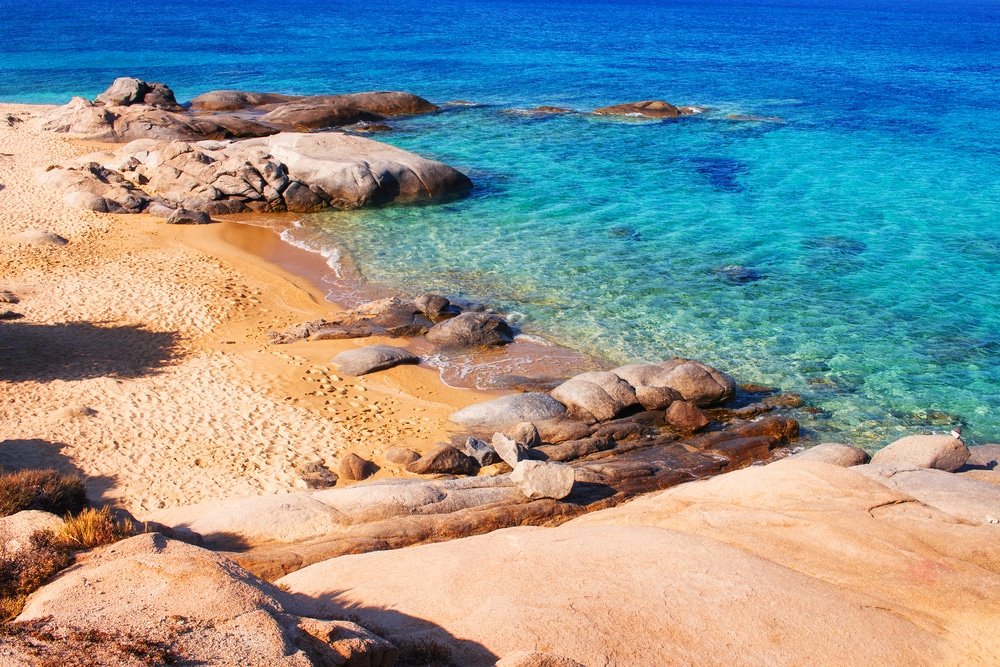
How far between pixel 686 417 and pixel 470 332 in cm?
540

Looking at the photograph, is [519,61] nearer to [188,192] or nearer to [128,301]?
[188,192]

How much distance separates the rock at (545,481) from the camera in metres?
11.6

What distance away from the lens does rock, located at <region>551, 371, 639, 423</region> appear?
49.1 feet

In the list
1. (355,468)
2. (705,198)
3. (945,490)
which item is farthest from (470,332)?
(705,198)

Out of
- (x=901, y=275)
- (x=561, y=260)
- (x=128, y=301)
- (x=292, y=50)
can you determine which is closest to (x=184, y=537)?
(x=128, y=301)

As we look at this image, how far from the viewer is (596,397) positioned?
49.6ft

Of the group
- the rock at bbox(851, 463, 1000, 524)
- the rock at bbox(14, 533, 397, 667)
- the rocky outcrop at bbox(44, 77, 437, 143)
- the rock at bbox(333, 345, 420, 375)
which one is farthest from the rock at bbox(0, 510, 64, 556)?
the rocky outcrop at bbox(44, 77, 437, 143)

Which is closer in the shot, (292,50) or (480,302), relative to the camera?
(480,302)

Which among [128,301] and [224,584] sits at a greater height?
[224,584]

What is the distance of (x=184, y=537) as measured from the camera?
959 centimetres

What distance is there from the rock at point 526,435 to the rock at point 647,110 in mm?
30812

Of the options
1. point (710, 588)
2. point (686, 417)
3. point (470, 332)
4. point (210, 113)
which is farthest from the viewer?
point (210, 113)

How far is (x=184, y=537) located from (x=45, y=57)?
58.4 m

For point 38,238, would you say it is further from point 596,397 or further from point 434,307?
point 596,397
